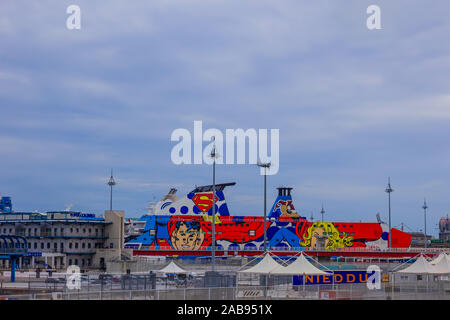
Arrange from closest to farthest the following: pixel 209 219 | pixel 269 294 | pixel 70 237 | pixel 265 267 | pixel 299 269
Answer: pixel 269 294, pixel 299 269, pixel 265 267, pixel 70 237, pixel 209 219

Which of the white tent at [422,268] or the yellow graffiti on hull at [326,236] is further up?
the yellow graffiti on hull at [326,236]

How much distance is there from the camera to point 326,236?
8881cm

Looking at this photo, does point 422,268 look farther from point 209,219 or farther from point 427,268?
point 209,219

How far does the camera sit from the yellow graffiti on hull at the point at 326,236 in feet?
291

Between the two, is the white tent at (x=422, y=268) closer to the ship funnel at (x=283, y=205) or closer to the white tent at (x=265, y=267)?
the white tent at (x=265, y=267)

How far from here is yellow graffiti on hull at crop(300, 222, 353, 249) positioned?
88.7 m

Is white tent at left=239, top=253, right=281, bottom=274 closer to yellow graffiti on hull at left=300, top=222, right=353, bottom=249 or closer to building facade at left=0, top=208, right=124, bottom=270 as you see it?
building facade at left=0, top=208, right=124, bottom=270

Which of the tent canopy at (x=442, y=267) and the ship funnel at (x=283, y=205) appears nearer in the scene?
the tent canopy at (x=442, y=267)

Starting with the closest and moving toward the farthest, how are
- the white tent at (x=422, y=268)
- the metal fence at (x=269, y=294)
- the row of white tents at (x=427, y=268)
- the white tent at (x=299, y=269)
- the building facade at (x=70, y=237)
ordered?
the metal fence at (x=269, y=294) < the white tent at (x=299, y=269) < the row of white tents at (x=427, y=268) < the white tent at (x=422, y=268) < the building facade at (x=70, y=237)

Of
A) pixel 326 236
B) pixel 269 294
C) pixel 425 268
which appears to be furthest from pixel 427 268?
pixel 326 236

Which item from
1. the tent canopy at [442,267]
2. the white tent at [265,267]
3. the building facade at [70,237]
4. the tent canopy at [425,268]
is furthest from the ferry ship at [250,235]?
the white tent at [265,267]

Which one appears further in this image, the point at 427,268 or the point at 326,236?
the point at 326,236
